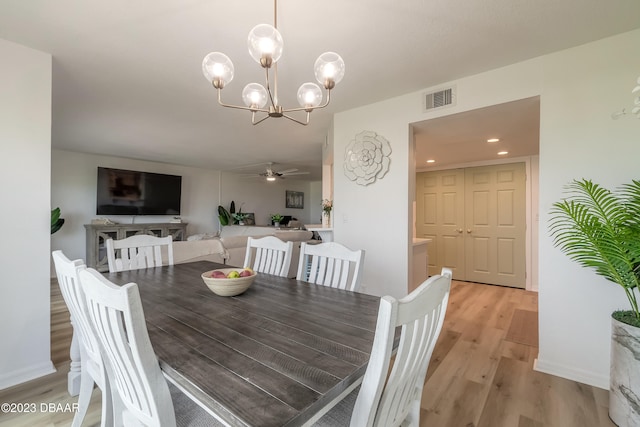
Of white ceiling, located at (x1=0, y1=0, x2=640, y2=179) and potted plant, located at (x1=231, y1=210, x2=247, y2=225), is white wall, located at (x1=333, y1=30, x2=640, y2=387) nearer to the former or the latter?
white ceiling, located at (x1=0, y1=0, x2=640, y2=179)

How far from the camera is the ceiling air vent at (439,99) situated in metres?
2.43

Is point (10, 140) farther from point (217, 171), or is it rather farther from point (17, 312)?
point (217, 171)

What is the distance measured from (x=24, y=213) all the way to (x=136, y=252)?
0.72 meters

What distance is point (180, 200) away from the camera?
248 inches

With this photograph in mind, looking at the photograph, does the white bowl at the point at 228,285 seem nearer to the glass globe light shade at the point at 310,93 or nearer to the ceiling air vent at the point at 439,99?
the glass globe light shade at the point at 310,93

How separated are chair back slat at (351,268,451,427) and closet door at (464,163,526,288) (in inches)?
171

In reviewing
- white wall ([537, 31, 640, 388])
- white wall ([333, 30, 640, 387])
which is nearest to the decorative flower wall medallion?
white wall ([333, 30, 640, 387])

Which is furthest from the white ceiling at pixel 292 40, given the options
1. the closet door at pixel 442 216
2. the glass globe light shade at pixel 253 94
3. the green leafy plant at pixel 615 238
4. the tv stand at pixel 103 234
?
the tv stand at pixel 103 234

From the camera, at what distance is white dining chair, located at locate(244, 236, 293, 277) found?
206cm

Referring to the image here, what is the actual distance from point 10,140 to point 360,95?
268 centimetres

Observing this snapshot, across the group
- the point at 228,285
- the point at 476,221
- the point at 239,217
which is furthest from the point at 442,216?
the point at 239,217

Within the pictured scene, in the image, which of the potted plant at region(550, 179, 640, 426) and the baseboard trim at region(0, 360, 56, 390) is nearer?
the potted plant at region(550, 179, 640, 426)

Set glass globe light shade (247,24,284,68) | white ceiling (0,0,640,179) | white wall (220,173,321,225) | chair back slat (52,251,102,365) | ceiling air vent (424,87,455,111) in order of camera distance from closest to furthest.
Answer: chair back slat (52,251,102,365) → glass globe light shade (247,24,284,68) → white ceiling (0,0,640,179) → ceiling air vent (424,87,455,111) → white wall (220,173,321,225)

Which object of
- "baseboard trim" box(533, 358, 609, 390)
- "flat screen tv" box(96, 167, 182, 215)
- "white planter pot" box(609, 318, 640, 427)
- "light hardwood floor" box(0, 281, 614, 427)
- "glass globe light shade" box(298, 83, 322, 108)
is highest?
"glass globe light shade" box(298, 83, 322, 108)
